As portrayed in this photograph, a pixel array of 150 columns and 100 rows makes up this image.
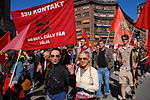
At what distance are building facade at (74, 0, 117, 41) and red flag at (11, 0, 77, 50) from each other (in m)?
41.4

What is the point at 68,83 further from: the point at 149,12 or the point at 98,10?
the point at 98,10

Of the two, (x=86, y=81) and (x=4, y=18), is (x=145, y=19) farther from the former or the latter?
(x=4, y=18)

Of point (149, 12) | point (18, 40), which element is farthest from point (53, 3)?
point (149, 12)

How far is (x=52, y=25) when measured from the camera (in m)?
3.32

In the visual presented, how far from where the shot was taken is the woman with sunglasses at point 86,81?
7.38ft

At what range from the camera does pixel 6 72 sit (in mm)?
3086

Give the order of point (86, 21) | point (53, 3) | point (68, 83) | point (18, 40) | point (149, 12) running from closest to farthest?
1. point (68, 83)
2. point (18, 40)
3. point (53, 3)
4. point (149, 12)
5. point (86, 21)

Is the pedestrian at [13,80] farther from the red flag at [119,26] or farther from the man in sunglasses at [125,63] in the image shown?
the red flag at [119,26]

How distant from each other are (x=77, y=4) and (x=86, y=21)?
296 inches

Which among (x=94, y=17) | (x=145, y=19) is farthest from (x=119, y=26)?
(x=94, y=17)

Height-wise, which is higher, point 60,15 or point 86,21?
point 86,21

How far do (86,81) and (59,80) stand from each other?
0.46 metres

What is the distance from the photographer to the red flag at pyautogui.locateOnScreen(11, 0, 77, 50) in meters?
3.27

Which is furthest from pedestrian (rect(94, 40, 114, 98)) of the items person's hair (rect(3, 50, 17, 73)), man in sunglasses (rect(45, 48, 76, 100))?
person's hair (rect(3, 50, 17, 73))
